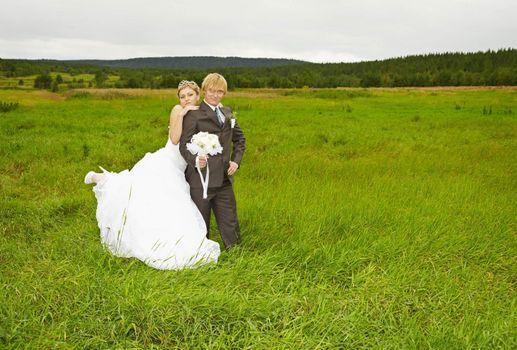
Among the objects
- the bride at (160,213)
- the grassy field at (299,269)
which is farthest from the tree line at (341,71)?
the bride at (160,213)

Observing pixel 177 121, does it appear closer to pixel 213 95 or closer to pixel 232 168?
pixel 213 95

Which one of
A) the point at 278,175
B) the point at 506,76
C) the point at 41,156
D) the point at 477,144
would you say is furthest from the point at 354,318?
the point at 506,76

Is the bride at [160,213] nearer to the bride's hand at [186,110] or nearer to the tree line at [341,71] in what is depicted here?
the bride's hand at [186,110]

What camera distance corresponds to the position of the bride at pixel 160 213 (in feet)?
14.2

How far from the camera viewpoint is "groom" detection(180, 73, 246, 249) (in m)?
4.38

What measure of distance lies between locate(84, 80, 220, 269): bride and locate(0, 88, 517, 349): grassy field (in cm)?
19

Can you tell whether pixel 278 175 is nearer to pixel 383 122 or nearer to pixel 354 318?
pixel 354 318

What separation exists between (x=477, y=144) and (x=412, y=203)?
7.76 metres

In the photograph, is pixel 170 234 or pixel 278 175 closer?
pixel 170 234

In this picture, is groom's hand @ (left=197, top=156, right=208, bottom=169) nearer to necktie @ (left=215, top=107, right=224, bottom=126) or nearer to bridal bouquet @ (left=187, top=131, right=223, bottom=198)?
bridal bouquet @ (left=187, top=131, right=223, bottom=198)

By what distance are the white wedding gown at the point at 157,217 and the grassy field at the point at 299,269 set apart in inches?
7.4

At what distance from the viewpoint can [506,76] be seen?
8119cm

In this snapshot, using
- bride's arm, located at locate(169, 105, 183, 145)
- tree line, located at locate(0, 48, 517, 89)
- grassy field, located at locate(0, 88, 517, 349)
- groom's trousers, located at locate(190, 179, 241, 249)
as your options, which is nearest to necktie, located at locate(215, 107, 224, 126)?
Result: bride's arm, located at locate(169, 105, 183, 145)

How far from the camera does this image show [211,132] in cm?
452
